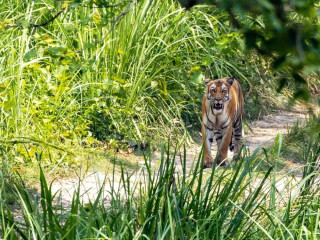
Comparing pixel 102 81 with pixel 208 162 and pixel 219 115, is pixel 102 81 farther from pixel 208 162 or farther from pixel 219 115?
pixel 208 162

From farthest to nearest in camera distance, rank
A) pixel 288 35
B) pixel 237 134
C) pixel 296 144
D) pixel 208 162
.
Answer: pixel 237 134 → pixel 296 144 → pixel 208 162 → pixel 288 35

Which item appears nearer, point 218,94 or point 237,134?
point 218,94

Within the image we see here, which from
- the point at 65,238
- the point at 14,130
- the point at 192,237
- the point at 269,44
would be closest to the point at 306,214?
the point at 192,237

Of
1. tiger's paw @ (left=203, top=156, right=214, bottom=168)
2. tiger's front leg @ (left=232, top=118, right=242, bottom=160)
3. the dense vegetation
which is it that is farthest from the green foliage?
tiger's front leg @ (left=232, top=118, right=242, bottom=160)

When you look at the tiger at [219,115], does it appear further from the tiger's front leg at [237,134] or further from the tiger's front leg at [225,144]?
the tiger's front leg at [237,134]

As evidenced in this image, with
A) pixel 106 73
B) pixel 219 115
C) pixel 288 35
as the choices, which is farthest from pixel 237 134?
pixel 288 35

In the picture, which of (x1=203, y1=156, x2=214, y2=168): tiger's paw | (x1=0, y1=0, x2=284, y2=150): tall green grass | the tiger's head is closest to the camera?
(x1=0, y1=0, x2=284, y2=150): tall green grass

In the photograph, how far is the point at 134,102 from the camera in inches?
361

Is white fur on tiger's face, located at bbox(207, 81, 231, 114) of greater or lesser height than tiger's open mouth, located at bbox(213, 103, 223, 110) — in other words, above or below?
above

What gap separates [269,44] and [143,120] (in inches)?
287

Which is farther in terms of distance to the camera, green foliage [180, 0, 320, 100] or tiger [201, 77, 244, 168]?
tiger [201, 77, 244, 168]

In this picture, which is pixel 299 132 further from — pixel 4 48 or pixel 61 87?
pixel 4 48

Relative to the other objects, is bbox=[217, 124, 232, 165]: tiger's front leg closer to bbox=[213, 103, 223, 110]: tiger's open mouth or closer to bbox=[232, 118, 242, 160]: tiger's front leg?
bbox=[213, 103, 223, 110]: tiger's open mouth

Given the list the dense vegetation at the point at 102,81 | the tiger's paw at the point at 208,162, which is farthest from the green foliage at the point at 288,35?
the tiger's paw at the point at 208,162
